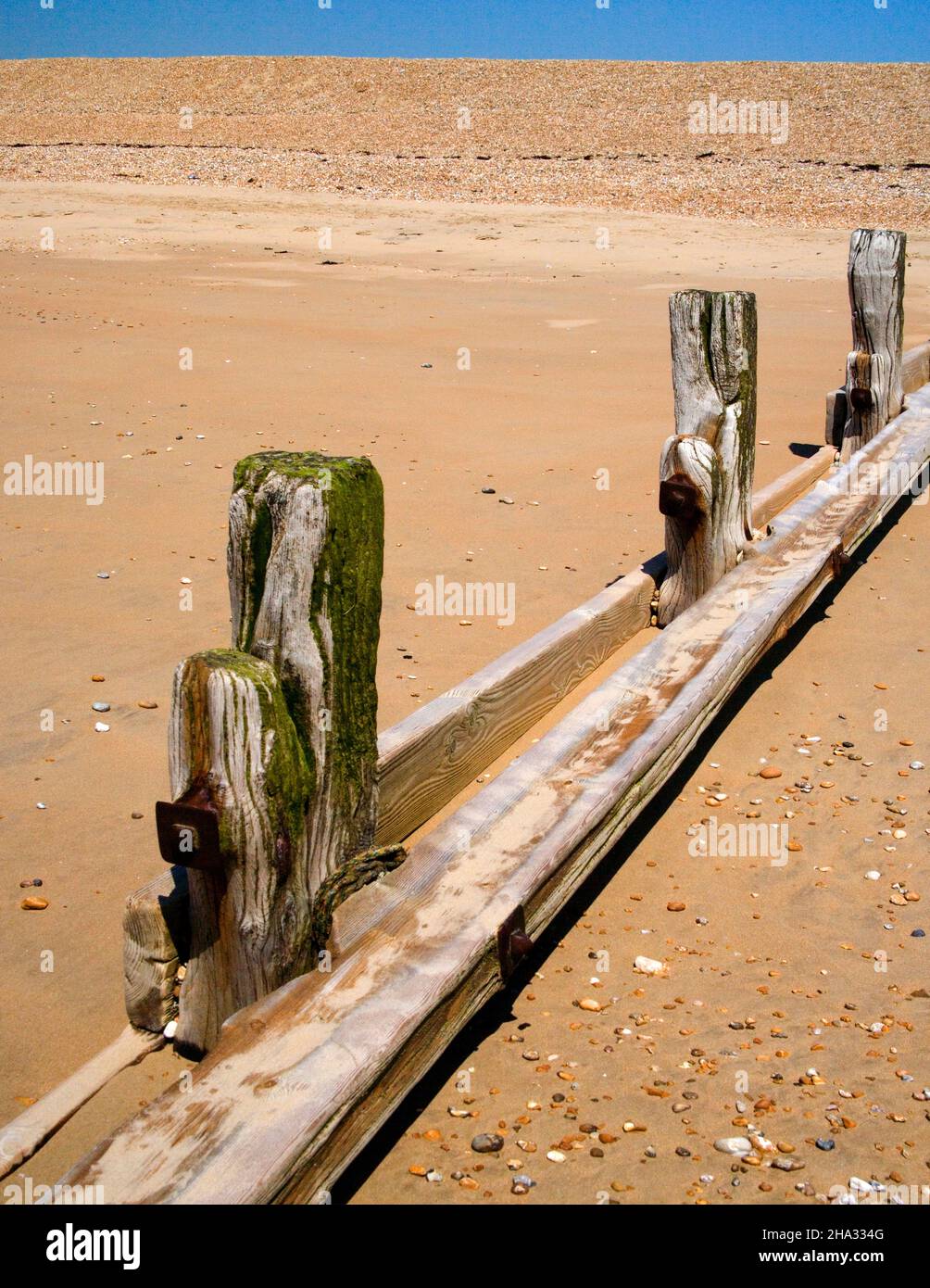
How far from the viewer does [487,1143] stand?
2480 millimetres

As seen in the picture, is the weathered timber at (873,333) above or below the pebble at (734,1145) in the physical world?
above

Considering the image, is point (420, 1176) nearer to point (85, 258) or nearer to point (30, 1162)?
point (30, 1162)

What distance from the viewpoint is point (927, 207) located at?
21047 millimetres

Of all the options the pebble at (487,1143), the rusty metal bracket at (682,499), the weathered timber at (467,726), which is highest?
the rusty metal bracket at (682,499)

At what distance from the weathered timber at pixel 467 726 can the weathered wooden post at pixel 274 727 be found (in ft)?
0.37

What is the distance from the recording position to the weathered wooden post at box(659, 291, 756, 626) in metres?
4.70

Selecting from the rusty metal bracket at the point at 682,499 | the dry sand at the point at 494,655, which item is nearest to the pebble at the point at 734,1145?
the dry sand at the point at 494,655

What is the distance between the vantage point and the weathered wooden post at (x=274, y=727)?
2.26 metres

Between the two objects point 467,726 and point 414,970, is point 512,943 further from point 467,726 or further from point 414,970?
point 467,726

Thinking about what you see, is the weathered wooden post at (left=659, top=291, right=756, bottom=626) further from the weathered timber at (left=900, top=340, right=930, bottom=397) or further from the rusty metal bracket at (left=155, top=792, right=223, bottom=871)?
the weathered timber at (left=900, top=340, right=930, bottom=397)

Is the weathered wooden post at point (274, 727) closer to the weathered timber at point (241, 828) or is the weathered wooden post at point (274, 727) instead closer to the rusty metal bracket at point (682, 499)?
the weathered timber at point (241, 828)

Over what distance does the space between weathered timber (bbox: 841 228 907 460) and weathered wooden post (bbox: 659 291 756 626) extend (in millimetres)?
2605

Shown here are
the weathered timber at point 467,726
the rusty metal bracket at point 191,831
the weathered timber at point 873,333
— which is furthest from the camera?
the weathered timber at point 873,333

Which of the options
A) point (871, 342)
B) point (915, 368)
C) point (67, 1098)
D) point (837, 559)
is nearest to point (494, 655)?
point (837, 559)
